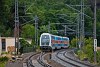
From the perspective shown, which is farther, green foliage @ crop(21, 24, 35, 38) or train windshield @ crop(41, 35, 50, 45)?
green foliage @ crop(21, 24, 35, 38)

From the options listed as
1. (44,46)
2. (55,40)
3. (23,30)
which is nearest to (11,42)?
(44,46)

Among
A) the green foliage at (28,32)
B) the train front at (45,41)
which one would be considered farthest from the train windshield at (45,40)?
the green foliage at (28,32)

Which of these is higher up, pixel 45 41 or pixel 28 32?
pixel 28 32

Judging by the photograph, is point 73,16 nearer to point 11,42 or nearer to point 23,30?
point 23,30

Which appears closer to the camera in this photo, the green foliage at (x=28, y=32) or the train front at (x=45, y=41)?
the train front at (x=45, y=41)


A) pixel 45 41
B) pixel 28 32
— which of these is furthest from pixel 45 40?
pixel 28 32

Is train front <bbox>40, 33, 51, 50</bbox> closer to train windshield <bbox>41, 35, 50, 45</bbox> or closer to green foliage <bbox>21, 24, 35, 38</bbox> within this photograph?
train windshield <bbox>41, 35, 50, 45</bbox>

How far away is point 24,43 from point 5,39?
9.31 m

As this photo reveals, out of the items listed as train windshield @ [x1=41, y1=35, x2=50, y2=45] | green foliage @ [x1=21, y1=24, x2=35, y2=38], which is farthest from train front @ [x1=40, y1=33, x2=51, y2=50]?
green foliage @ [x1=21, y1=24, x2=35, y2=38]

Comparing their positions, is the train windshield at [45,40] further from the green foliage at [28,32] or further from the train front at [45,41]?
the green foliage at [28,32]

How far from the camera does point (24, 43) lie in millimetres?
61188

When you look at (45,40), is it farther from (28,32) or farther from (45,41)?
(28,32)

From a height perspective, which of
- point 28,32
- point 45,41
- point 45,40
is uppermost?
point 28,32

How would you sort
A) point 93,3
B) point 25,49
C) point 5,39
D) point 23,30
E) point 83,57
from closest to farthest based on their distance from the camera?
point 93,3 < point 83,57 < point 5,39 < point 25,49 < point 23,30
